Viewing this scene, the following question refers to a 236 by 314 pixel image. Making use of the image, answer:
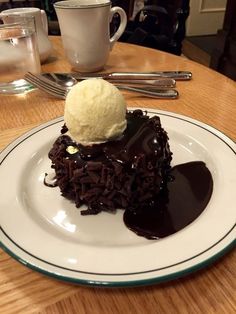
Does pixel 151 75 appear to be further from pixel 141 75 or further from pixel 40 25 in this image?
pixel 40 25

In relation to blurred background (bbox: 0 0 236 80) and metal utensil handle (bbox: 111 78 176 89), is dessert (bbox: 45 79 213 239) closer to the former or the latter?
metal utensil handle (bbox: 111 78 176 89)

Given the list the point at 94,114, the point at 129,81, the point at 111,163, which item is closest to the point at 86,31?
the point at 129,81

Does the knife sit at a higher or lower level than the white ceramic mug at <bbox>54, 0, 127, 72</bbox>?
lower

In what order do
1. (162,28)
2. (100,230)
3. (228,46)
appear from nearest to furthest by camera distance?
(100,230) < (162,28) < (228,46)

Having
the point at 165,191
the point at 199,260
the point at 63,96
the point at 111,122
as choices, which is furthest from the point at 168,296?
the point at 63,96

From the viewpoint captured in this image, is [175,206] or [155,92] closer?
[175,206]

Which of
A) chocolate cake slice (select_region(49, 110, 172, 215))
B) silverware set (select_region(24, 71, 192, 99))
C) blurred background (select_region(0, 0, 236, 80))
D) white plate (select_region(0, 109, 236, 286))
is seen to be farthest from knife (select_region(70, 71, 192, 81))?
blurred background (select_region(0, 0, 236, 80))

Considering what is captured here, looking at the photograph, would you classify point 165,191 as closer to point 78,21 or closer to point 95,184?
point 95,184
